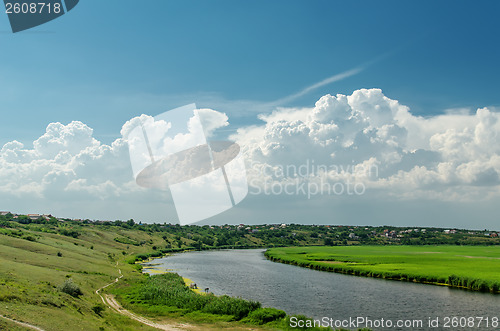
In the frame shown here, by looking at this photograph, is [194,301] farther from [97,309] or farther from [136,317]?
[97,309]

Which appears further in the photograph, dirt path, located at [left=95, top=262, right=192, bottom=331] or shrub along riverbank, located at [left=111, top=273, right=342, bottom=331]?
shrub along riverbank, located at [left=111, top=273, right=342, bottom=331]

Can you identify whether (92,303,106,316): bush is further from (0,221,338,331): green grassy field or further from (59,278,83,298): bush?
(59,278,83,298): bush

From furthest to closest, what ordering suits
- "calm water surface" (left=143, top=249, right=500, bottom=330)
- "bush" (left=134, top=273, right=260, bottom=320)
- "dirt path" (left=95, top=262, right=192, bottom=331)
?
"calm water surface" (left=143, top=249, right=500, bottom=330), "bush" (left=134, top=273, right=260, bottom=320), "dirt path" (left=95, top=262, right=192, bottom=331)

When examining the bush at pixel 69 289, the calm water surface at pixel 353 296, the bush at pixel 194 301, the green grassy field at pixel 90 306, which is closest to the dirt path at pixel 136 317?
the green grassy field at pixel 90 306

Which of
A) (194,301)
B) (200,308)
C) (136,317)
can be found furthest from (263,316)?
(136,317)

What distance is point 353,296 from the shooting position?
5478 centimetres

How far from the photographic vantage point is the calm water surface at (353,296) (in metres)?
43.9

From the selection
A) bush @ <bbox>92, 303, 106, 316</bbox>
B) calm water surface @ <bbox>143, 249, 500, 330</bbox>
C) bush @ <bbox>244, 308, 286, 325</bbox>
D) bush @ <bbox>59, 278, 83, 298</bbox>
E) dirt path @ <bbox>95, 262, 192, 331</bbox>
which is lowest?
calm water surface @ <bbox>143, 249, 500, 330</bbox>

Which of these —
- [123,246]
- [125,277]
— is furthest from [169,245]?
[125,277]

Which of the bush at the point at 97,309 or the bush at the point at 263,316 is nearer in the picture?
the bush at the point at 97,309

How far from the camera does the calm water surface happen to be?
43.9 m

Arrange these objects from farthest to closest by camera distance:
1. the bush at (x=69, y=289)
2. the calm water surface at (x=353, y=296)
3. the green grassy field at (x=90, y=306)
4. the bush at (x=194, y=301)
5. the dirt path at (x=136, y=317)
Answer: the calm water surface at (x=353, y=296) → the bush at (x=194, y=301) → the bush at (x=69, y=289) → the dirt path at (x=136, y=317) → the green grassy field at (x=90, y=306)

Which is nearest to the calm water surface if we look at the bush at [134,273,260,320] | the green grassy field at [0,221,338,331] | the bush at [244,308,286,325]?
the bush at [244,308,286,325]

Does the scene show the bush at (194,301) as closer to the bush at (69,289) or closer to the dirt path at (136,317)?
the dirt path at (136,317)
